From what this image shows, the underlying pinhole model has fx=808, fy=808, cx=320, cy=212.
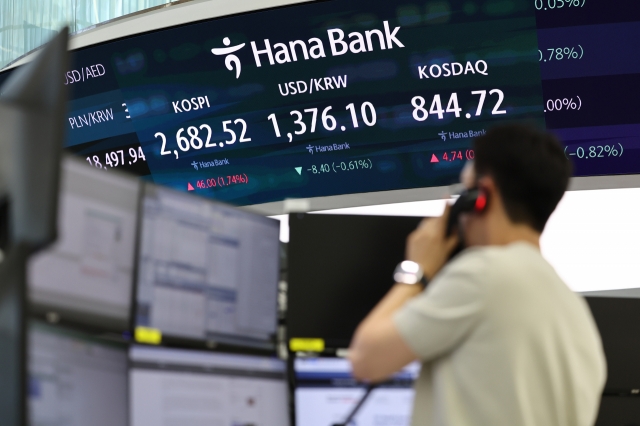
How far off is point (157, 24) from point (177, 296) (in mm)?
2646

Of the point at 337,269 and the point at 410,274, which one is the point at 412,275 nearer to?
the point at 410,274

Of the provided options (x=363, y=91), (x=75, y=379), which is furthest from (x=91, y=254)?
(x=363, y=91)

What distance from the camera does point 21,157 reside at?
107 cm

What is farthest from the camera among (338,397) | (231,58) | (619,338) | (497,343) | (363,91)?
(231,58)

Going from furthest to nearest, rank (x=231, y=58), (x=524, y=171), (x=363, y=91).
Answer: (x=231, y=58) → (x=363, y=91) → (x=524, y=171)

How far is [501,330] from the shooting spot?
137 centimetres

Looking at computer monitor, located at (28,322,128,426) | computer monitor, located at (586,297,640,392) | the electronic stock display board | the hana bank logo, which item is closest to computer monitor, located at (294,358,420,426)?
computer monitor, located at (28,322,128,426)

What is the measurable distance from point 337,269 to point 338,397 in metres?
0.32

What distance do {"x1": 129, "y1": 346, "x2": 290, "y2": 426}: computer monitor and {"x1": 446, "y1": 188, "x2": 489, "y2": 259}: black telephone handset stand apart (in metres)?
0.63

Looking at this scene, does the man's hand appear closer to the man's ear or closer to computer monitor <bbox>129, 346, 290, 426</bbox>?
the man's ear

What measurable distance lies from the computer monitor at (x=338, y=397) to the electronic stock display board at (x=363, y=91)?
73.2 inches

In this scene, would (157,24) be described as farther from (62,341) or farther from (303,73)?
(62,341)

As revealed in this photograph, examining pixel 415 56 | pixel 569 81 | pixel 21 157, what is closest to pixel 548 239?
pixel 569 81

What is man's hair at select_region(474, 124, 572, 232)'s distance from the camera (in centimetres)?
149
